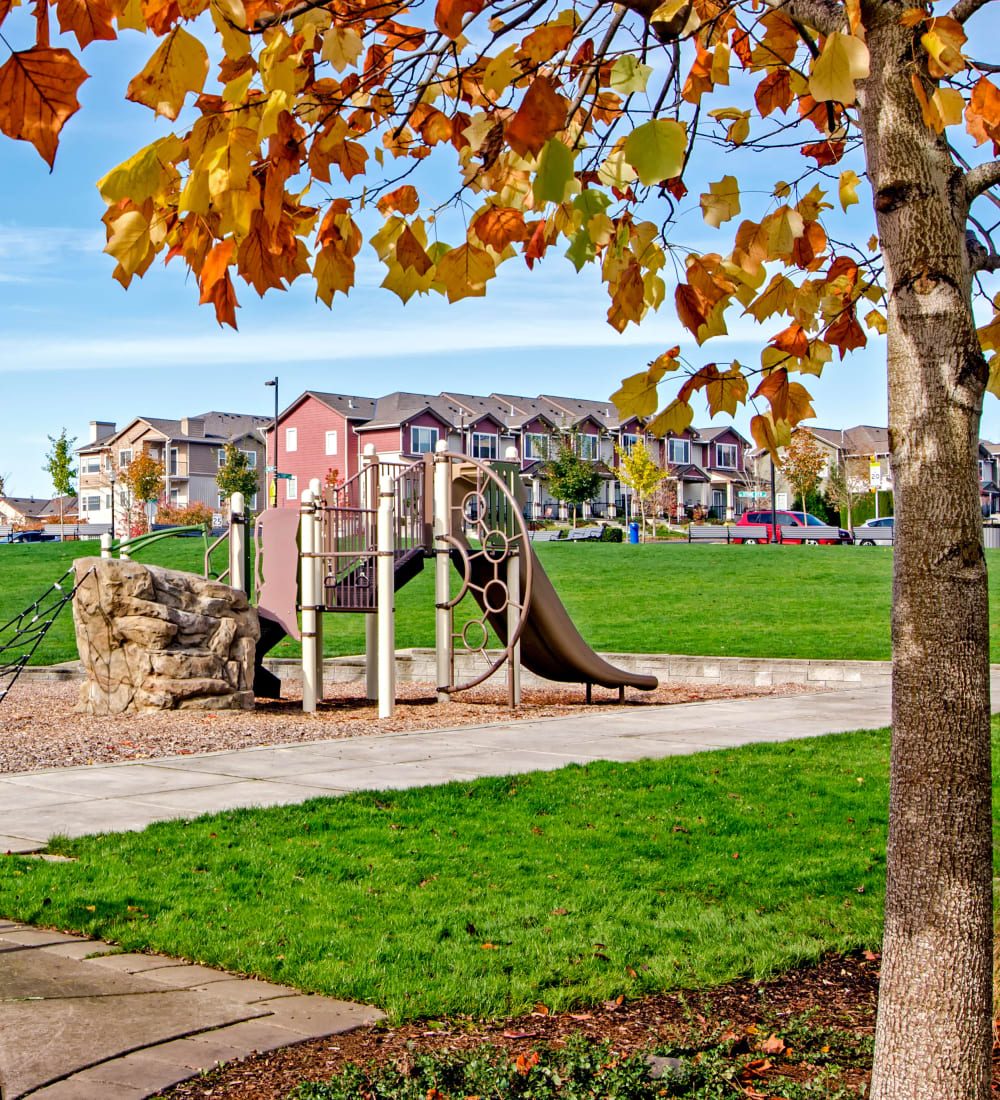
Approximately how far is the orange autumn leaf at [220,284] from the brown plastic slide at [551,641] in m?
11.1

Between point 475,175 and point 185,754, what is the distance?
704 cm

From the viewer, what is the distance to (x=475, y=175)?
4207mm

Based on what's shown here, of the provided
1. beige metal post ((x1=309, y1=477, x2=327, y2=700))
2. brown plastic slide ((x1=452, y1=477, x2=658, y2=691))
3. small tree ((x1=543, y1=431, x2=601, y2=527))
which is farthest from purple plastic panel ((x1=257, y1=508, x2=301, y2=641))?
small tree ((x1=543, y1=431, x2=601, y2=527))

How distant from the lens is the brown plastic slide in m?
14.6

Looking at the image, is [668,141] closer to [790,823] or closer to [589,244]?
[589,244]

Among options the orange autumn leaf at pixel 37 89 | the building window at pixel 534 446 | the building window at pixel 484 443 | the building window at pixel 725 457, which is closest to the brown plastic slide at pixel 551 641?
the orange autumn leaf at pixel 37 89

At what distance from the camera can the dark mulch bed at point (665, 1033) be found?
11.4 feet

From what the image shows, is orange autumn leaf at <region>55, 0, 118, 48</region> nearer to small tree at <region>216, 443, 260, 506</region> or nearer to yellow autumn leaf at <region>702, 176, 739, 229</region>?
yellow autumn leaf at <region>702, 176, 739, 229</region>

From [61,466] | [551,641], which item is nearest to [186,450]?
[61,466]

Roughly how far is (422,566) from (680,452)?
249ft

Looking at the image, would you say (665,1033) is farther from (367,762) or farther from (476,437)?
(476,437)

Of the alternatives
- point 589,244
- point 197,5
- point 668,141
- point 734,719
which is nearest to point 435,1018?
point 589,244

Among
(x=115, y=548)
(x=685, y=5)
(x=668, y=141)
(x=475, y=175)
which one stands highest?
(x=685, y=5)

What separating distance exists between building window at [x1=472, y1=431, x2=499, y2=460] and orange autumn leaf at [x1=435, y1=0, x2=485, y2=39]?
76.0m
